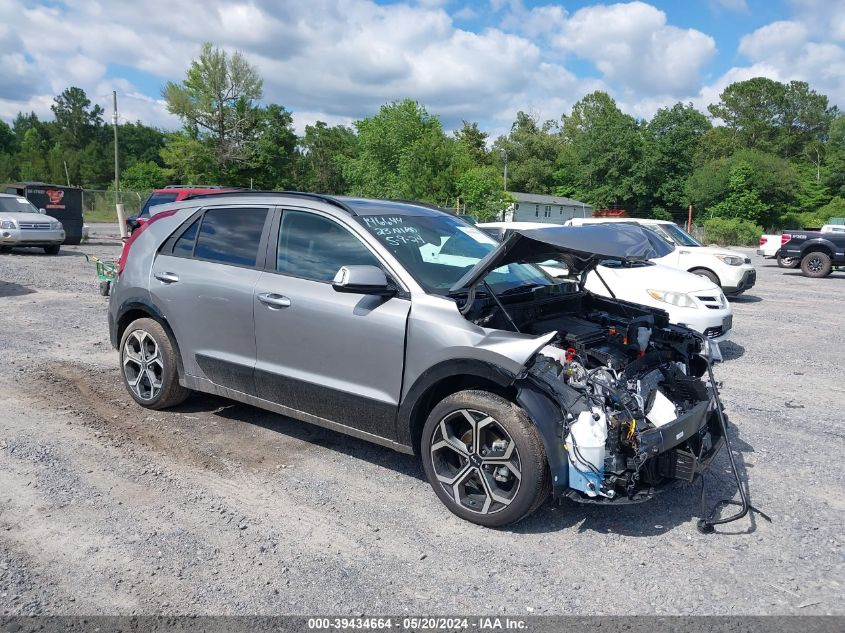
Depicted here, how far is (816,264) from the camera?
1994cm

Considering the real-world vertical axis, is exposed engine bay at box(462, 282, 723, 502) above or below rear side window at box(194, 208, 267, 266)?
below

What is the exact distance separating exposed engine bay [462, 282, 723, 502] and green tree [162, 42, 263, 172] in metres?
54.1

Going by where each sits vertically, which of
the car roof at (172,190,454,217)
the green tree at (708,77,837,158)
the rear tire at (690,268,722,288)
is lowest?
the rear tire at (690,268,722,288)

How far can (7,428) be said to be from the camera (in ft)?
16.4

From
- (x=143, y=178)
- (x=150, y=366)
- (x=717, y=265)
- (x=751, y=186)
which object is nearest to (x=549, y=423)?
(x=150, y=366)

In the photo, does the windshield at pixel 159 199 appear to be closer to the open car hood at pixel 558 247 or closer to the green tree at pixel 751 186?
the open car hood at pixel 558 247

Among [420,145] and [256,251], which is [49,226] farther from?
[420,145]

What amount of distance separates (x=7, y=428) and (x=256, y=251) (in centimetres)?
241

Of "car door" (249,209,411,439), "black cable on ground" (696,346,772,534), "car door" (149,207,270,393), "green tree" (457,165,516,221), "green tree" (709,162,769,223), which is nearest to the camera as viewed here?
"black cable on ground" (696,346,772,534)

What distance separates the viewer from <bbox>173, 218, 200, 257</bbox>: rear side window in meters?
5.17

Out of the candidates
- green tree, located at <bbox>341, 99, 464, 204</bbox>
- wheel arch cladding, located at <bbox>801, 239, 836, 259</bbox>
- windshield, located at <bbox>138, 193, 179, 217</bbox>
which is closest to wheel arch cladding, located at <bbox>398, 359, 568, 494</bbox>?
windshield, located at <bbox>138, 193, 179, 217</bbox>

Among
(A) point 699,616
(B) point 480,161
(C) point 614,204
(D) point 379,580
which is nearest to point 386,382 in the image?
(D) point 379,580

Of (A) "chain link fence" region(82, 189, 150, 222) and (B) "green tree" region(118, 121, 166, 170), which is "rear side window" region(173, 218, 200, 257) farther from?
(B) "green tree" region(118, 121, 166, 170)

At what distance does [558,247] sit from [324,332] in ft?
5.11
